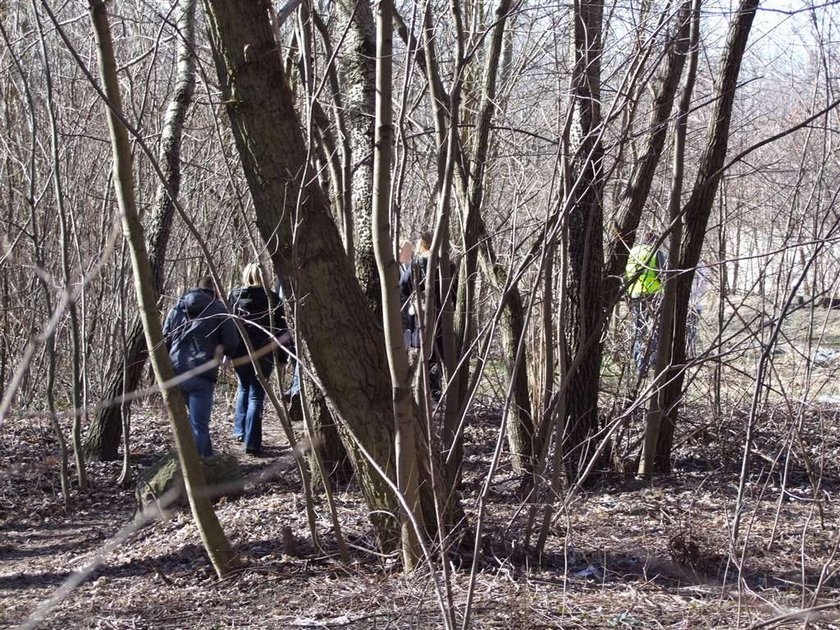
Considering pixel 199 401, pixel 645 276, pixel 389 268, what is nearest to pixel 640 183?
pixel 645 276

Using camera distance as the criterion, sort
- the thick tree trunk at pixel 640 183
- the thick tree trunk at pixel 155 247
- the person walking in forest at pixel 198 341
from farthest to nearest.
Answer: the thick tree trunk at pixel 155 247 → the person walking in forest at pixel 198 341 → the thick tree trunk at pixel 640 183

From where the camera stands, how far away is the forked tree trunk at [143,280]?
12.7 feet

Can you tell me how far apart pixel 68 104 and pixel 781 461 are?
8121 mm

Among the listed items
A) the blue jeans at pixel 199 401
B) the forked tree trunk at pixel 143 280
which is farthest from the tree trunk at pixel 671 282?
the blue jeans at pixel 199 401

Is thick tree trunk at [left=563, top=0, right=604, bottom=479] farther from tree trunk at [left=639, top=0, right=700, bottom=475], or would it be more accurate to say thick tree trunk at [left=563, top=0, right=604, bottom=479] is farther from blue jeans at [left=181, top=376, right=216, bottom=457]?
blue jeans at [left=181, top=376, right=216, bottom=457]

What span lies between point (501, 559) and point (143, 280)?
7.16 feet

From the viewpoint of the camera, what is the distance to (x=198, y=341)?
22.2ft

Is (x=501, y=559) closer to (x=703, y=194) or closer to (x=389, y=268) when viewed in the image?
(x=389, y=268)

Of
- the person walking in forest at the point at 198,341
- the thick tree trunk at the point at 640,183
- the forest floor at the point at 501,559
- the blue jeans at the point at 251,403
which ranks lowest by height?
the forest floor at the point at 501,559

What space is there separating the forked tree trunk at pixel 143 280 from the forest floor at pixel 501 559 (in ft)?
1.58

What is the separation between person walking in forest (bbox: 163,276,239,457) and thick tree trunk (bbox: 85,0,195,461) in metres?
0.81

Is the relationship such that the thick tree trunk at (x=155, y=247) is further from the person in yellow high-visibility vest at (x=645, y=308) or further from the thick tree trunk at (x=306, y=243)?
the person in yellow high-visibility vest at (x=645, y=308)

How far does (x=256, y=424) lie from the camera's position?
24.7 feet

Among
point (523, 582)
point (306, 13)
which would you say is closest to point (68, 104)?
point (306, 13)
